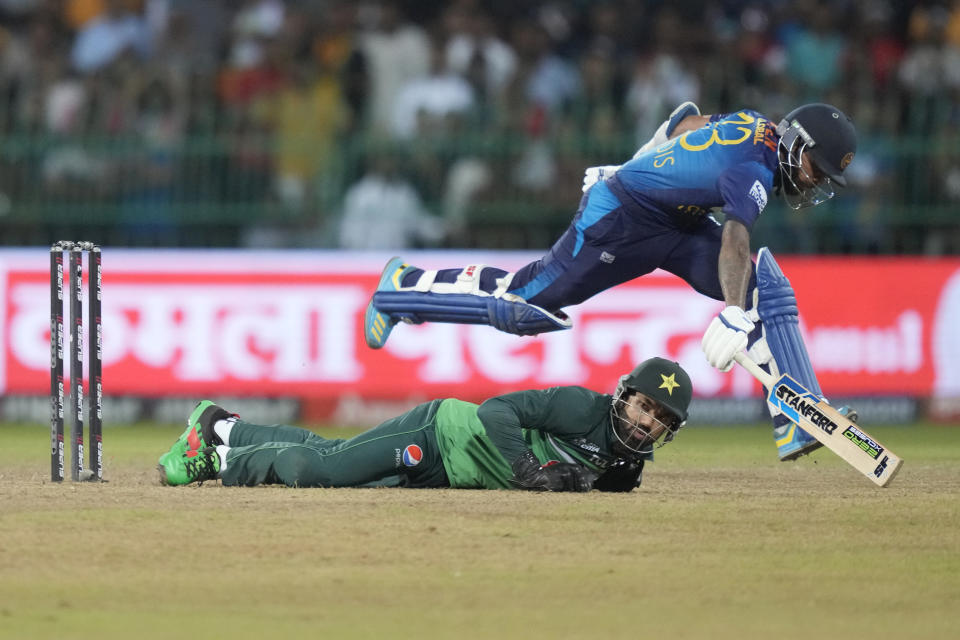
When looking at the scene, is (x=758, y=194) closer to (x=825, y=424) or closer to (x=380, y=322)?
(x=825, y=424)

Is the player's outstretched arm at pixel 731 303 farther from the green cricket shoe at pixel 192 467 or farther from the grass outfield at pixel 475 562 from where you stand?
the green cricket shoe at pixel 192 467

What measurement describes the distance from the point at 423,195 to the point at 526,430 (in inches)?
257

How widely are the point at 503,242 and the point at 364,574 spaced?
8494 mm

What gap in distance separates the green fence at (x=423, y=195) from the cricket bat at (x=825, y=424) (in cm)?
600

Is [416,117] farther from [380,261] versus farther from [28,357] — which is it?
[28,357]

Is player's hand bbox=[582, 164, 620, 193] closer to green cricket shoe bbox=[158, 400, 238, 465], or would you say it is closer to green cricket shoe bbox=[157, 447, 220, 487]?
green cricket shoe bbox=[158, 400, 238, 465]

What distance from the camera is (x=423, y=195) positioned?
47.6ft

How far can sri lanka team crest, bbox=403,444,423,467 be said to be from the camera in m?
8.19

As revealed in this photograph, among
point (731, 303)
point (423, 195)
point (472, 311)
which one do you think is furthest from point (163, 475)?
point (423, 195)

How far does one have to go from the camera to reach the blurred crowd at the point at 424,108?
14508 millimetres

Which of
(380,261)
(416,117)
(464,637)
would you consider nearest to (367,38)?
(416,117)

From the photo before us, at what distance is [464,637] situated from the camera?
17.1 ft

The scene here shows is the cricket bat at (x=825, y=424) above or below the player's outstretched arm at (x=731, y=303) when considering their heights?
below

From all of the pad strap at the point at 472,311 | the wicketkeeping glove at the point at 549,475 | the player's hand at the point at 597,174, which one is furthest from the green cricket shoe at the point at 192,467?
the player's hand at the point at 597,174
